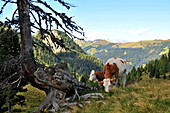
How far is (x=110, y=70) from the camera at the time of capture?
49.4 ft

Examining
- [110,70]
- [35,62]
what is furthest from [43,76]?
[110,70]

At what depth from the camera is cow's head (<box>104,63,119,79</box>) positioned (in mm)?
14489

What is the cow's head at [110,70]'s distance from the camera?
1449cm

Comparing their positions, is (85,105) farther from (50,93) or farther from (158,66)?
(158,66)

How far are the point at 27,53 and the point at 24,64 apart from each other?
653 millimetres

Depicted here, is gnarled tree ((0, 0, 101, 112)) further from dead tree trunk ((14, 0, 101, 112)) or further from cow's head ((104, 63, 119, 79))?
cow's head ((104, 63, 119, 79))

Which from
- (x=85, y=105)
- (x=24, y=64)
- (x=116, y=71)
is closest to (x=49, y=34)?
(x=24, y=64)

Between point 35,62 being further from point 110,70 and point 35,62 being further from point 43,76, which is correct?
point 110,70

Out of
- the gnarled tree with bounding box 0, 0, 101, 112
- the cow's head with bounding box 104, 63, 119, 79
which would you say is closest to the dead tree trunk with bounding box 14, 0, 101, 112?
the gnarled tree with bounding box 0, 0, 101, 112

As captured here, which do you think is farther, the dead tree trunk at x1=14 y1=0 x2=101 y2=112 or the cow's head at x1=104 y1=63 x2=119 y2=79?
the cow's head at x1=104 y1=63 x2=119 y2=79

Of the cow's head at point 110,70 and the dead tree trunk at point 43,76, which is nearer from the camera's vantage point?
the dead tree trunk at point 43,76

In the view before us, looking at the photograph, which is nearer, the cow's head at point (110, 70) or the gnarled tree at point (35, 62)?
the gnarled tree at point (35, 62)

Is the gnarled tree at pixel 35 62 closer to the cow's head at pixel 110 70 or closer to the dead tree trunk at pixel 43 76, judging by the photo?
the dead tree trunk at pixel 43 76

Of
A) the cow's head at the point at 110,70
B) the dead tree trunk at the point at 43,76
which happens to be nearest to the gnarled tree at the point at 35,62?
the dead tree trunk at the point at 43,76
